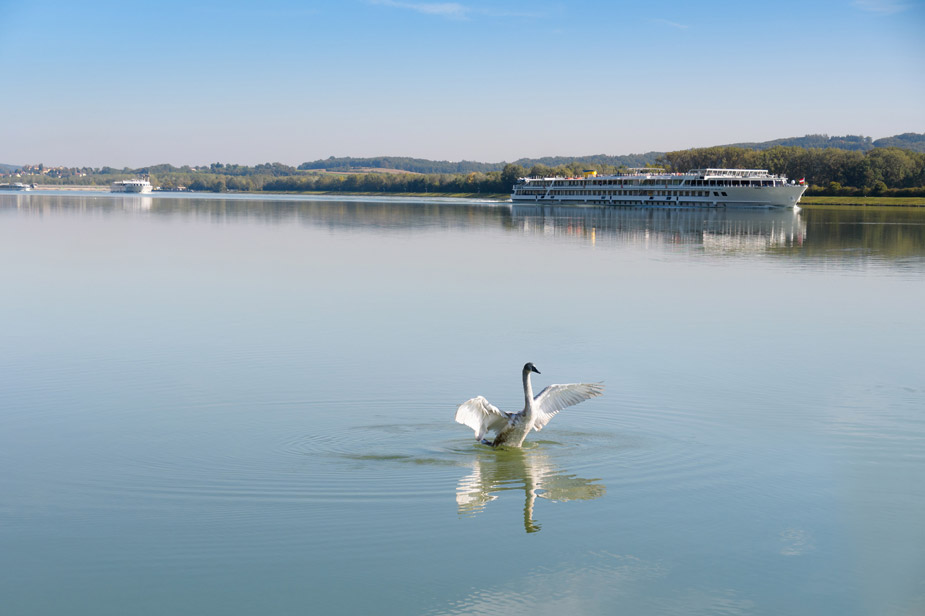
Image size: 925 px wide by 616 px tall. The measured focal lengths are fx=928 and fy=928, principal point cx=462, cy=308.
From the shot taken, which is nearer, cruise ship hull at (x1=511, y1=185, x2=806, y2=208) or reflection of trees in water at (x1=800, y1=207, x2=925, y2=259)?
reflection of trees in water at (x1=800, y1=207, x2=925, y2=259)

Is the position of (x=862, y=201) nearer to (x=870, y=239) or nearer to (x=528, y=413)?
(x=870, y=239)

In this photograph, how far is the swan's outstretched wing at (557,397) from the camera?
12102 millimetres

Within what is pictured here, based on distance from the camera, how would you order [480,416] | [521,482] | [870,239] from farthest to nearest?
1. [870,239]
2. [480,416]
3. [521,482]

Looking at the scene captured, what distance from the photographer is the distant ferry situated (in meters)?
127

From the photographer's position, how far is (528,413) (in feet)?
39.4

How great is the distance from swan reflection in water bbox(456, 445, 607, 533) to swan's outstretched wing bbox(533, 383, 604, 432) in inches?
20.9

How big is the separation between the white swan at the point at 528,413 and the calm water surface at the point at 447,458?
30cm

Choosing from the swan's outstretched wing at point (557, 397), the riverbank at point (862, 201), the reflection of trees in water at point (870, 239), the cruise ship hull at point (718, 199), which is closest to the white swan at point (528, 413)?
the swan's outstretched wing at point (557, 397)

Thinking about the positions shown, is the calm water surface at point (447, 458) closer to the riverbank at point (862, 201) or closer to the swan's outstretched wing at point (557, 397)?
the swan's outstretched wing at point (557, 397)

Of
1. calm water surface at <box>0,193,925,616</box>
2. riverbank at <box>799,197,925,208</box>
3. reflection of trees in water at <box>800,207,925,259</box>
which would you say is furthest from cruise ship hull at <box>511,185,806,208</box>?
calm water surface at <box>0,193,925,616</box>

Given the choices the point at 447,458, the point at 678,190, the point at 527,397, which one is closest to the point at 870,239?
the point at 527,397

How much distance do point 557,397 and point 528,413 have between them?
49 centimetres

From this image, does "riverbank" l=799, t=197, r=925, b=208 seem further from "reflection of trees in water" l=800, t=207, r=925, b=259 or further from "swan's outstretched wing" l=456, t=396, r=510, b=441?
"swan's outstretched wing" l=456, t=396, r=510, b=441

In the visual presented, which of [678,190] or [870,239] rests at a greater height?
[678,190]
